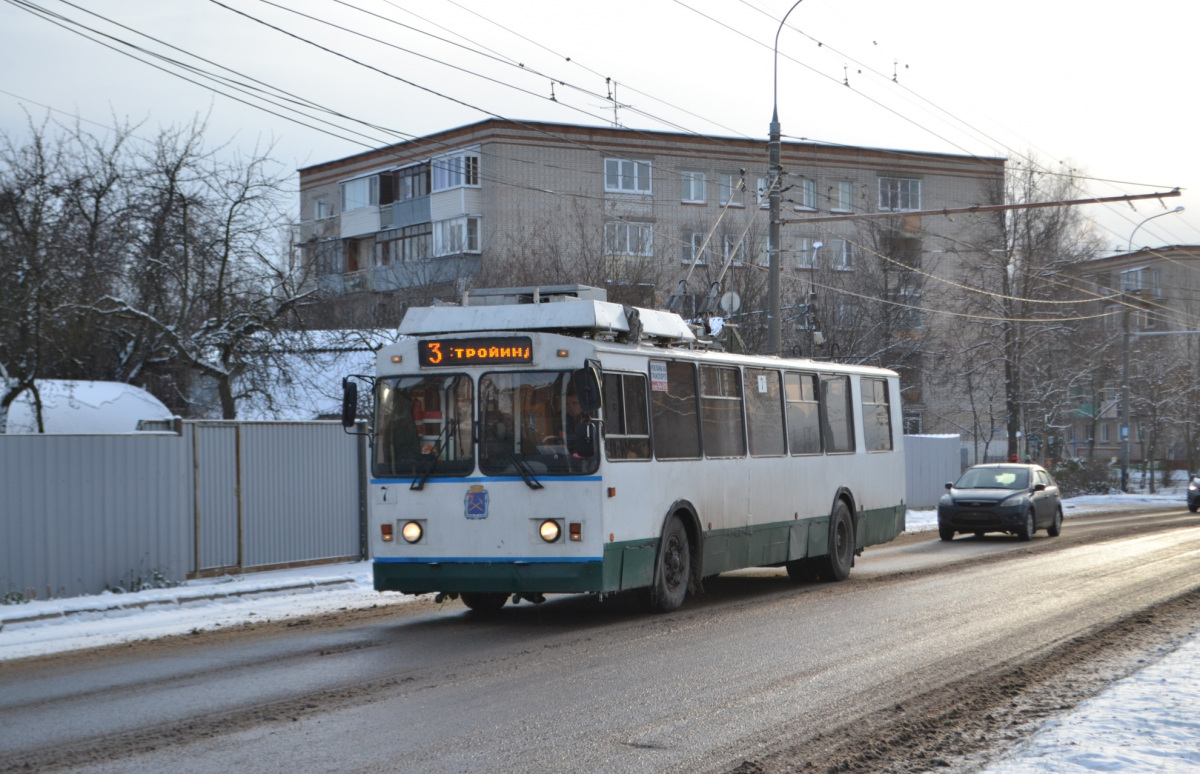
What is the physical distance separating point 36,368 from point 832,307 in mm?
30773

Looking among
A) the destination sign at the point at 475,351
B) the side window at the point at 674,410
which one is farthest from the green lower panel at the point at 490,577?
the destination sign at the point at 475,351

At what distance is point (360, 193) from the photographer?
2388 inches

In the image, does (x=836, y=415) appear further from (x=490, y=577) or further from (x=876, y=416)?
(x=490, y=577)

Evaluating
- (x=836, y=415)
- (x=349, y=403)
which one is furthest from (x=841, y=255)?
(x=349, y=403)

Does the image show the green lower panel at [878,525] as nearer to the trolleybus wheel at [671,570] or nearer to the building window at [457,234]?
the trolleybus wheel at [671,570]

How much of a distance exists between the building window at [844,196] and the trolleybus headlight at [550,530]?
53398mm

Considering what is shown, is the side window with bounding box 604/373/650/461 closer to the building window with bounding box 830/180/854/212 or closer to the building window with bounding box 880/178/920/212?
the building window with bounding box 830/180/854/212

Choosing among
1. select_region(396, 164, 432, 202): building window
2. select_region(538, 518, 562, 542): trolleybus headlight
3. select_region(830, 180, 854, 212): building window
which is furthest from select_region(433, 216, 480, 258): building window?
select_region(538, 518, 562, 542): trolleybus headlight

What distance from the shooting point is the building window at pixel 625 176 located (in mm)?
56500

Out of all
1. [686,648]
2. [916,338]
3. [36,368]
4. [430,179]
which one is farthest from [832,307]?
[686,648]

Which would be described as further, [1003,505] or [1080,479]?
[1080,479]

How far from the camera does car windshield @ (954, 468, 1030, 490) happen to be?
84.7 feet

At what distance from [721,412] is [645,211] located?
43743 millimetres

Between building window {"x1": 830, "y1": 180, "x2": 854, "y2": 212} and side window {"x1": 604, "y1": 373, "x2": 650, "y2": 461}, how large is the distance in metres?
52.2
